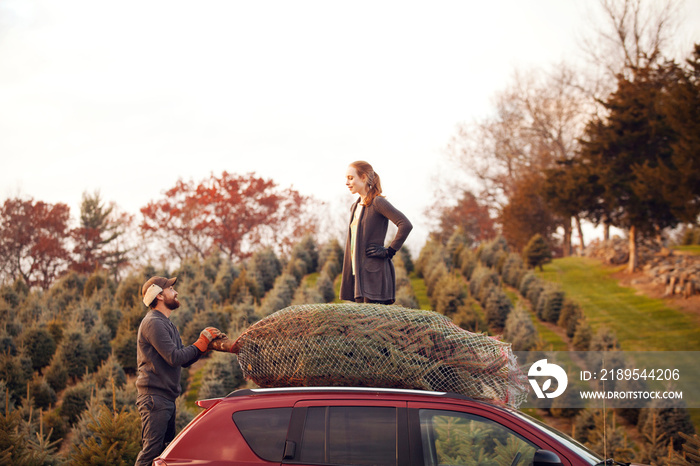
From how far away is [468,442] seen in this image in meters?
3.27

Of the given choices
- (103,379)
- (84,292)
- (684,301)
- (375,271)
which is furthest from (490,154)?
(375,271)

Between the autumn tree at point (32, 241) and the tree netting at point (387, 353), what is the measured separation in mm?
25232

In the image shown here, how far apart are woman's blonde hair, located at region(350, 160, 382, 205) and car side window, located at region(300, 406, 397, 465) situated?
8.10 ft

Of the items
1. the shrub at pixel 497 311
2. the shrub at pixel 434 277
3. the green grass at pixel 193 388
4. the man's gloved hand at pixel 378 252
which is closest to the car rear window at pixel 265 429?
the man's gloved hand at pixel 378 252

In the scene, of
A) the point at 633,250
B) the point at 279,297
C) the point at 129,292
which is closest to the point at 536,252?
the point at 633,250

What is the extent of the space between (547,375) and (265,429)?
29.4 feet

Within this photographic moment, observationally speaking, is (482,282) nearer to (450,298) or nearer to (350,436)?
(450,298)

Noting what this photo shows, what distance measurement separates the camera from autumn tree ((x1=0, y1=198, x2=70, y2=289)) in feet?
82.3

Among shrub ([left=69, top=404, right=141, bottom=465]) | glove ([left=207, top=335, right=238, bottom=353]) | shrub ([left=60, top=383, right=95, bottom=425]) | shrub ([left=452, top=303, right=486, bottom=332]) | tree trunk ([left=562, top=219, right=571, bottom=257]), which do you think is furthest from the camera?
tree trunk ([left=562, top=219, right=571, bottom=257])

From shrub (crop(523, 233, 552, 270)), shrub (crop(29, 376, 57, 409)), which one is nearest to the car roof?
shrub (crop(29, 376, 57, 409))

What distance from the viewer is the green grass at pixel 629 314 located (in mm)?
13969

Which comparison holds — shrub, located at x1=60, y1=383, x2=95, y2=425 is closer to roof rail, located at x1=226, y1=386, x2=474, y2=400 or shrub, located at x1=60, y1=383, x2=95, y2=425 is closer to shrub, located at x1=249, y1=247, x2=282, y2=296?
roof rail, located at x1=226, y1=386, x2=474, y2=400

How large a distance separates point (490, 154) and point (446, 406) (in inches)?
1410

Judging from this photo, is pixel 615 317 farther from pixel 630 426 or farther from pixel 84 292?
pixel 84 292
